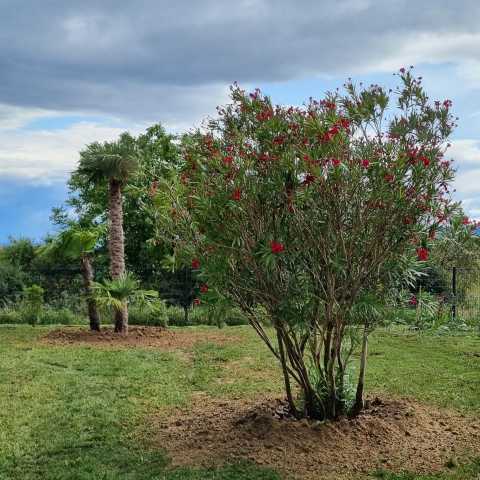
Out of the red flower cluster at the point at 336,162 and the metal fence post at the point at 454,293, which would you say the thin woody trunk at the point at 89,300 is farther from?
the red flower cluster at the point at 336,162

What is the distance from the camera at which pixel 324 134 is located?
5.71 m

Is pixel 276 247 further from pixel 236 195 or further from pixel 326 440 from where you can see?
pixel 326 440

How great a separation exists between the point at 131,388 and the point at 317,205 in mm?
4421

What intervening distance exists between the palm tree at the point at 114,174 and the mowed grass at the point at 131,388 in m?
1.94

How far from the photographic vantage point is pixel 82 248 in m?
13.9

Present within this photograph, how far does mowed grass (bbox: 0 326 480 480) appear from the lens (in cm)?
632

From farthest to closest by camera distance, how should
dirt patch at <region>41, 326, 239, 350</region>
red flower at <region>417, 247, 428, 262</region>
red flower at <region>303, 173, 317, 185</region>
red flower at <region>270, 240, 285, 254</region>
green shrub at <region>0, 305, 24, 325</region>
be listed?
green shrub at <region>0, 305, 24, 325</region> < dirt patch at <region>41, 326, 239, 350</region> < red flower at <region>417, 247, 428, 262</region> < red flower at <region>303, 173, 317, 185</region> < red flower at <region>270, 240, 285, 254</region>

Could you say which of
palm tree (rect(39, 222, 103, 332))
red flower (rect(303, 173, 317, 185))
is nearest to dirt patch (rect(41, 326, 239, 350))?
palm tree (rect(39, 222, 103, 332))

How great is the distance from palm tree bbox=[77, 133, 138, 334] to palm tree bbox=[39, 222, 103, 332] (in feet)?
1.36

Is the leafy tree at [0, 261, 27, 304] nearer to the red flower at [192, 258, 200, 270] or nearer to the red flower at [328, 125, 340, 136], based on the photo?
the red flower at [192, 258, 200, 270]

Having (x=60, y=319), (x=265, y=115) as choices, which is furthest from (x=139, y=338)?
(x=265, y=115)

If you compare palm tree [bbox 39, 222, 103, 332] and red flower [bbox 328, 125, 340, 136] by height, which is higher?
red flower [bbox 328, 125, 340, 136]

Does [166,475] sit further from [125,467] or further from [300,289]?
[300,289]

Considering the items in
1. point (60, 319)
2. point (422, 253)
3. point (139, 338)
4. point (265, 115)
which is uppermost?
point (265, 115)
